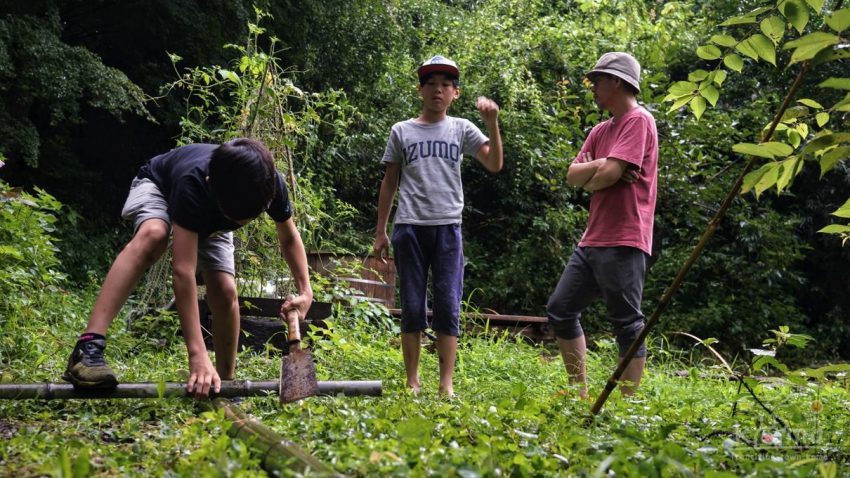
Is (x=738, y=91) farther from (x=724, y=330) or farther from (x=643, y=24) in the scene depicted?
(x=724, y=330)

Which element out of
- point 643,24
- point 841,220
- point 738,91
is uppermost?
point 643,24

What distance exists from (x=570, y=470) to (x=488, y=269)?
32.0 feet

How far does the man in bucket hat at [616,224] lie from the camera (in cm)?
376

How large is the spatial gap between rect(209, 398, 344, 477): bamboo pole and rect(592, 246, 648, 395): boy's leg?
1941mm

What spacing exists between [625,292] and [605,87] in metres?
1.01

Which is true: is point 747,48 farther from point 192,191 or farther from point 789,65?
point 192,191

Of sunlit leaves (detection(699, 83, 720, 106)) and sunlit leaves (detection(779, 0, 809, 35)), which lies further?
sunlit leaves (detection(699, 83, 720, 106))

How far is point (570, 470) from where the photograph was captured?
205 cm

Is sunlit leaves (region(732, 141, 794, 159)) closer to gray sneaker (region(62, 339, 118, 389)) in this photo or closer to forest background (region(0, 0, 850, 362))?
gray sneaker (region(62, 339, 118, 389))

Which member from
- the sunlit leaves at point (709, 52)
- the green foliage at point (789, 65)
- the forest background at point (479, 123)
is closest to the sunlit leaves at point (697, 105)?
the green foliage at point (789, 65)

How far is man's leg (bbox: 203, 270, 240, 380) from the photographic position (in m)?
Result: 3.53

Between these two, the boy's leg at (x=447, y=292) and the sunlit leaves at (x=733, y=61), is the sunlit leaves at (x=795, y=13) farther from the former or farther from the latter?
the boy's leg at (x=447, y=292)

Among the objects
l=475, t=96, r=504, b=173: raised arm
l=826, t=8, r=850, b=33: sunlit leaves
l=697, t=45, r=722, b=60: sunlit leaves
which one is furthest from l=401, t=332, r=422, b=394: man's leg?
l=826, t=8, r=850, b=33: sunlit leaves

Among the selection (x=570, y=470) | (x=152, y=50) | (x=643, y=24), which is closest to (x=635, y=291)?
(x=570, y=470)
